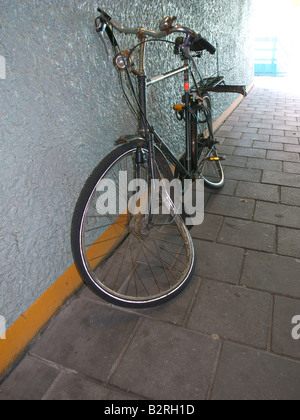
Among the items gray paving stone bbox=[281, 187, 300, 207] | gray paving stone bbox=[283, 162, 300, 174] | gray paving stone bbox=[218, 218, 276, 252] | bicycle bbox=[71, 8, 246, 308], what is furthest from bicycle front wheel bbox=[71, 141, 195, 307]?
gray paving stone bbox=[283, 162, 300, 174]

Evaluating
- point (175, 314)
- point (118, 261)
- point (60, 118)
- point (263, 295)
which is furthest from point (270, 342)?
point (60, 118)

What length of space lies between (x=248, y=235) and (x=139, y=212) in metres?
0.90

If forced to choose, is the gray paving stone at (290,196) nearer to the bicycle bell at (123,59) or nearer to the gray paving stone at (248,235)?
the gray paving stone at (248,235)

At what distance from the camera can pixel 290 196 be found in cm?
262

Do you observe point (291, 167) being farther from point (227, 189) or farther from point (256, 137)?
point (256, 137)

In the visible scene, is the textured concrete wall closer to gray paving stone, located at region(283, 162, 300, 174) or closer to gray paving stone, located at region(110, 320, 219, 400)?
gray paving stone, located at region(110, 320, 219, 400)

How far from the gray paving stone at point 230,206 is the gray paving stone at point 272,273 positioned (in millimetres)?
512

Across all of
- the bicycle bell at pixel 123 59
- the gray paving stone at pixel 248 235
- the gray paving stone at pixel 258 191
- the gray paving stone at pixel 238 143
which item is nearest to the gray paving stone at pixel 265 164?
the gray paving stone at pixel 258 191

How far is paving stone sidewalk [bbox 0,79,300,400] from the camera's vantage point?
124cm

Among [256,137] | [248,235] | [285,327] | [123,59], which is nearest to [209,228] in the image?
[248,235]

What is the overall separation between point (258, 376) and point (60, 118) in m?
1.45

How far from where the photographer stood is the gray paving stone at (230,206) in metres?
2.42

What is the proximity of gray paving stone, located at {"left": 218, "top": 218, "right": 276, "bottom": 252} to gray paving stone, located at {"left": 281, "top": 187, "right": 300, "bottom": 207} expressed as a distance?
460 millimetres

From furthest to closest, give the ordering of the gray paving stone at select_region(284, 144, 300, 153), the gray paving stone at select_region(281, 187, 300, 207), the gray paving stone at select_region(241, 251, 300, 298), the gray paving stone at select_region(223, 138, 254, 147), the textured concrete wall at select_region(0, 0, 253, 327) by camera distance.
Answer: the gray paving stone at select_region(223, 138, 254, 147)
the gray paving stone at select_region(284, 144, 300, 153)
the gray paving stone at select_region(281, 187, 300, 207)
the gray paving stone at select_region(241, 251, 300, 298)
the textured concrete wall at select_region(0, 0, 253, 327)
